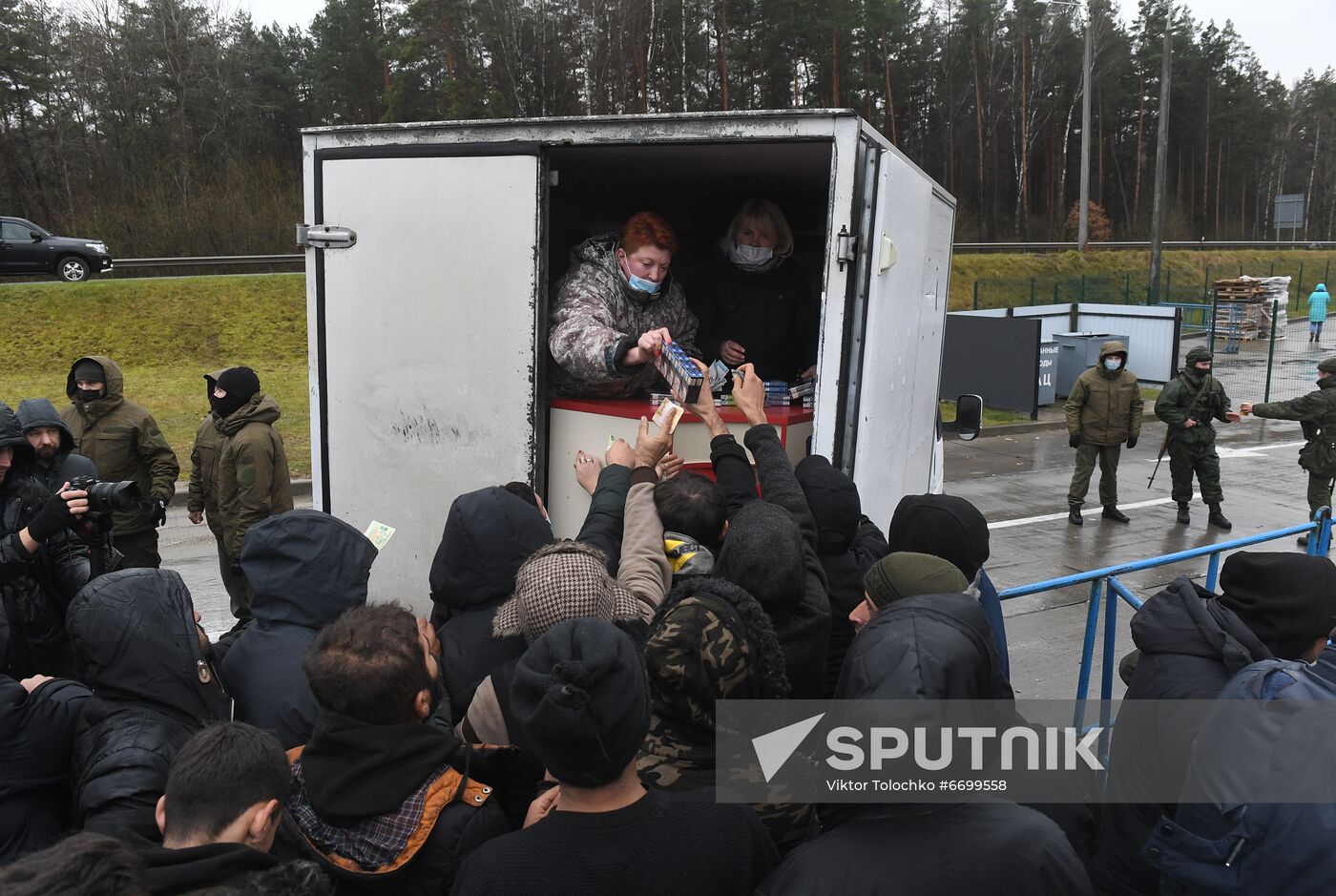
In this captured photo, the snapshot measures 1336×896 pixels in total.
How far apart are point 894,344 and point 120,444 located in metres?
4.60

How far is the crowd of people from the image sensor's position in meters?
1.73

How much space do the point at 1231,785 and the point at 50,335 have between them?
2119 cm

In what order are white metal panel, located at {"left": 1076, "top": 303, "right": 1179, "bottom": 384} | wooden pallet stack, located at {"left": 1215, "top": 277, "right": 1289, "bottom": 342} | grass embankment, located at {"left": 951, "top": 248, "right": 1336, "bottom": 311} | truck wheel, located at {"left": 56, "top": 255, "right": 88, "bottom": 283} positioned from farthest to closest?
grass embankment, located at {"left": 951, "top": 248, "right": 1336, "bottom": 311} < wooden pallet stack, located at {"left": 1215, "top": 277, "right": 1289, "bottom": 342} < truck wheel, located at {"left": 56, "top": 255, "right": 88, "bottom": 283} < white metal panel, located at {"left": 1076, "top": 303, "right": 1179, "bottom": 384}

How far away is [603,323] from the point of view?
3.98 m

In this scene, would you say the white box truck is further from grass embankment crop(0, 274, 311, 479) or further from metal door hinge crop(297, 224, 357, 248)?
grass embankment crop(0, 274, 311, 479)

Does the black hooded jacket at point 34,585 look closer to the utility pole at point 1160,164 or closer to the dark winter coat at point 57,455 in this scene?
the dark winter coat at point 57,455

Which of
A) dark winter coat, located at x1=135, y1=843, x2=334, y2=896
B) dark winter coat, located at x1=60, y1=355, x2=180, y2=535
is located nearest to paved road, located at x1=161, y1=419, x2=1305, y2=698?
dark winter coat, located at x1=60, y1=355, x2=180, y2=535

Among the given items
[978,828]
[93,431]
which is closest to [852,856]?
[978,828]

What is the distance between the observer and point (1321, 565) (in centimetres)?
272

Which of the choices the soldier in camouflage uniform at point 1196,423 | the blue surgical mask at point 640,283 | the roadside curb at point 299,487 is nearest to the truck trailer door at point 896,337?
the blue surgical mask at point 640,283

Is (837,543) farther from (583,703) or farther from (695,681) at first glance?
(583,703)

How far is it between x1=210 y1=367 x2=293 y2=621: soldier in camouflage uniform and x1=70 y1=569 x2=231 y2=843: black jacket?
3.17 meters

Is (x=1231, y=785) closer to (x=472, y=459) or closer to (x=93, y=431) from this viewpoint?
(x=472, y=459)

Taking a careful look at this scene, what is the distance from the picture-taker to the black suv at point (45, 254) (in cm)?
2069
